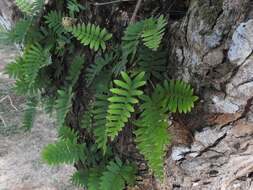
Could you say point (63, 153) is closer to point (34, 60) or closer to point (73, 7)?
point (34, 60)

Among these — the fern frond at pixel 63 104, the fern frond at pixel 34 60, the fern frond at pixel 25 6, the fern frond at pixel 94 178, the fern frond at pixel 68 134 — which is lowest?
the fern frond at pixel 94 178

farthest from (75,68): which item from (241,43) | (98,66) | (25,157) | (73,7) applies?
(25,157)

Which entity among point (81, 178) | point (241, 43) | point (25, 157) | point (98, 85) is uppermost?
point (241, 43)

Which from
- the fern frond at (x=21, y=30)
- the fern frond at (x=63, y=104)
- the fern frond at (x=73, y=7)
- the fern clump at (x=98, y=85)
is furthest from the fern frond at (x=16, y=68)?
the fern frond at (x=73, y=7)

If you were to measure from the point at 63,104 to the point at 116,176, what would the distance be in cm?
40

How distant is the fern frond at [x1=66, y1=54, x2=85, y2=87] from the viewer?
6.06 feet

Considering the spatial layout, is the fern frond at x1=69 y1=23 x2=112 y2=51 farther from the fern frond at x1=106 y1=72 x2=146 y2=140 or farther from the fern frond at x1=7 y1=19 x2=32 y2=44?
the fern frond at x1=7 y1=19 x2=32 y2=44

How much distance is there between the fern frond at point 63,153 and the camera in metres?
1.95

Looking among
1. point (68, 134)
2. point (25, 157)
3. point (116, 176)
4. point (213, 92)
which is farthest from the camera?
point (25, 157)

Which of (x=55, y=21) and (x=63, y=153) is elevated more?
(x=55, y=21)

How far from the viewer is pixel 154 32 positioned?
1.47 metres

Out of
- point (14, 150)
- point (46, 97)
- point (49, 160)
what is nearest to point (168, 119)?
point (49, 160)

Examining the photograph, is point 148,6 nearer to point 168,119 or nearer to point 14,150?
point 168,119

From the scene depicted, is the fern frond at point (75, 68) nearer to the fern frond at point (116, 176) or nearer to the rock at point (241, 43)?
the fern frond at point (116, 176)
